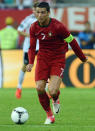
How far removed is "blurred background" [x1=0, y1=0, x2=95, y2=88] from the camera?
18.1 metres

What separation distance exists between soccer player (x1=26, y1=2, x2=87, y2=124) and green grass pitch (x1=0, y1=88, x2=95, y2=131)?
1.55 ft

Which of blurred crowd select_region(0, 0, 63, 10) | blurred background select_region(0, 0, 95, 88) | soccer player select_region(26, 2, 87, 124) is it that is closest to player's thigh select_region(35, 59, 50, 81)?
soccer player select_region(26, 2, 87, 124)

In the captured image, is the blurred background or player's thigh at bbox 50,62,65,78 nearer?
player's thigh at bbox 50,62,65,78

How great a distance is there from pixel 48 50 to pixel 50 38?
0.83 feet

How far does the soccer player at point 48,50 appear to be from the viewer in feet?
30.5

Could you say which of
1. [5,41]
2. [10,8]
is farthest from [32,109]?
[10,8]

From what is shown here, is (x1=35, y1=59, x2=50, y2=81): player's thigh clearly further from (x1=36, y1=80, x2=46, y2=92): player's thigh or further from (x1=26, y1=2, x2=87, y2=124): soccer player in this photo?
(x1=36, y1=80, x2=46, y2=92): player's thigh

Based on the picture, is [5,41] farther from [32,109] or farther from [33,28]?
[33,28]

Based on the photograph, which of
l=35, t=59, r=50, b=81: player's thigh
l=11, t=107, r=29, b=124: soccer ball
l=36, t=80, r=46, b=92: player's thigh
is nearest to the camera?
l=11, t=107, r=29, b=124: soccer ball

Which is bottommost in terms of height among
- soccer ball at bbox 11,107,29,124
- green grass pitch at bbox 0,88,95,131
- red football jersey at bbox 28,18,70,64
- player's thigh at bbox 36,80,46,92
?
green grass pitch at bbox 0,88,95,131

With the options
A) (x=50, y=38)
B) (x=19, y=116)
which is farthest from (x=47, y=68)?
(x=19, y=116)

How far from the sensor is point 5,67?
18.2 m

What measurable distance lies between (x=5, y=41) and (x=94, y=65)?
363 cm

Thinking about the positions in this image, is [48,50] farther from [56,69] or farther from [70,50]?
[70,50]
